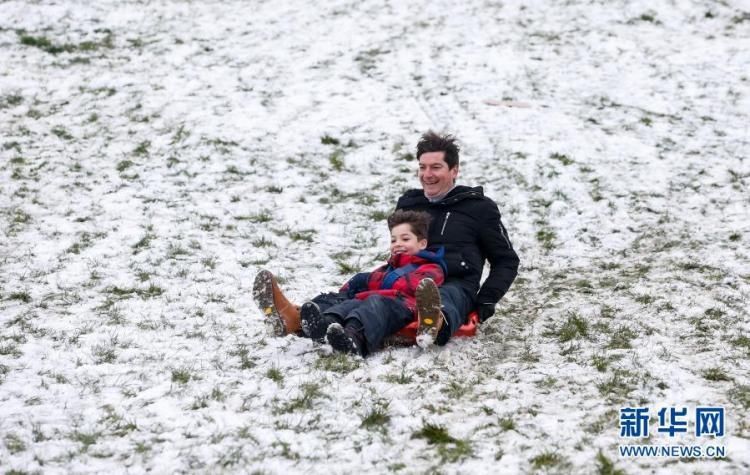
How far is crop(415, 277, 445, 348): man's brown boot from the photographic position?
191 inches

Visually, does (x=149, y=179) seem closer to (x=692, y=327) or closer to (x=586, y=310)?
(x=586, y=310)

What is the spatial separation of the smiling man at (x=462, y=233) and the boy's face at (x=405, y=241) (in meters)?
0.30

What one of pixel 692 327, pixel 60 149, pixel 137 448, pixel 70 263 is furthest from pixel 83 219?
pixel 692 327

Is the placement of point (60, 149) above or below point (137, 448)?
below

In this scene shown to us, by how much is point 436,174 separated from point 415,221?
0.60m

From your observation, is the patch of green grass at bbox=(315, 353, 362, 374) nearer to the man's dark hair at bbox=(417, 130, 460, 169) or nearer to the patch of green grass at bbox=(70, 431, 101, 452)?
the patch of green grass at bbox=(70, 431, 101, 452)

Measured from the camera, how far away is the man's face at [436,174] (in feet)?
19.9

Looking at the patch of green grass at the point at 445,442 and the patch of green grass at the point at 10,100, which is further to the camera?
the patch of green grass at the point at 10,100

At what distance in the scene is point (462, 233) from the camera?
5.91 meters

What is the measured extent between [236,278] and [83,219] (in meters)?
2.25

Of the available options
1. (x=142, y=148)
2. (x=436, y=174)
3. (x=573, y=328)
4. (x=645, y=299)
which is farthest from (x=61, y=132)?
(x=645, y=299)

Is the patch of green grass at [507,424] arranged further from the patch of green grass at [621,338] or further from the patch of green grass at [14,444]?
the patch of green grass at [14,444]

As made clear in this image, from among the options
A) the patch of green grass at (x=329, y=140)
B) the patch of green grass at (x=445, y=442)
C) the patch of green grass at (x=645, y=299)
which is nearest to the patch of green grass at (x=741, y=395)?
the patch of green grass at (x=445, y=442)

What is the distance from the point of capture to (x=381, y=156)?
9.80 metres
